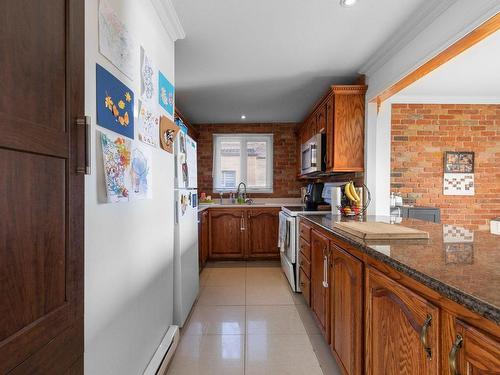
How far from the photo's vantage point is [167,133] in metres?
1.94

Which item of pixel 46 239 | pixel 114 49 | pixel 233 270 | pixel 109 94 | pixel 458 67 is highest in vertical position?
pixel 458 67

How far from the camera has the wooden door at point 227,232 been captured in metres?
4.25

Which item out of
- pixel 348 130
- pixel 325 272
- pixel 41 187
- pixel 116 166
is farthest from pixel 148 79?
pixel 348 130

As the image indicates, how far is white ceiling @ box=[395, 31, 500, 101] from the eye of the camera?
7.48 feet

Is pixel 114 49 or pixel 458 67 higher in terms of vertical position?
pixel 458 67

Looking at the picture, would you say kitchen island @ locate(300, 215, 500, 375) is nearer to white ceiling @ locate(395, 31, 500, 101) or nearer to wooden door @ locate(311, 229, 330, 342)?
wooden door @ locate(311, 229, 330, 342)

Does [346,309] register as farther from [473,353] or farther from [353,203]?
[353,203]

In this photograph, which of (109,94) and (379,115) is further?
(379,115)

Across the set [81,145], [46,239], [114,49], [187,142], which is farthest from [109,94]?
[187,142]

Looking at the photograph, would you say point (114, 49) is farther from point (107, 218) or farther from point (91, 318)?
point (91, 318)

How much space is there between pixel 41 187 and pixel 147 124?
990 mm

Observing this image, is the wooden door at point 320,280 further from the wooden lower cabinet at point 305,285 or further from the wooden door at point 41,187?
the wooden door at point 41,187

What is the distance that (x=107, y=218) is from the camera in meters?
1.13

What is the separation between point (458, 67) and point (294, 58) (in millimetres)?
1514
